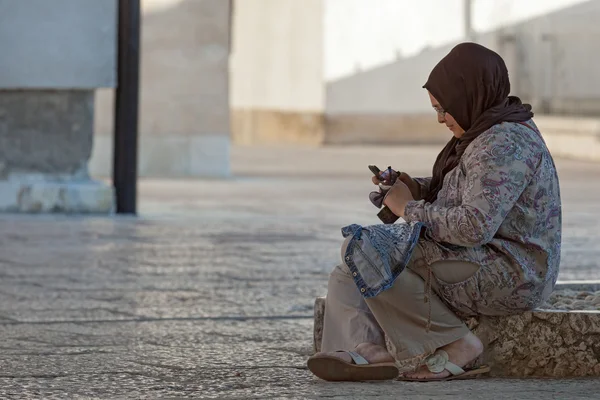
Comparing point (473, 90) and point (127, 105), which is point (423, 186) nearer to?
point (473, 90)

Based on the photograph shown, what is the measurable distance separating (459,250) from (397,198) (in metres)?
0.23

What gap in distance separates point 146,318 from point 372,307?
1487 mm

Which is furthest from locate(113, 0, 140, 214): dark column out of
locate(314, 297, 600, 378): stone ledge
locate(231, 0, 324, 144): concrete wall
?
locate(231, 0, 324, 144): concrete wall

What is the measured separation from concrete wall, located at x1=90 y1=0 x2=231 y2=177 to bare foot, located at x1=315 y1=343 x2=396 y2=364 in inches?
380

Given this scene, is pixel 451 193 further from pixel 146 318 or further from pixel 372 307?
pixel 146 318

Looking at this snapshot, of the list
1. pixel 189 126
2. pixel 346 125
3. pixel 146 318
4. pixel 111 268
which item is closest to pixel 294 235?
pixel 111 268

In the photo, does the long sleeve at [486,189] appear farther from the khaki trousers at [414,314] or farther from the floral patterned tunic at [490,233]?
the khaki trousers at [414,314]

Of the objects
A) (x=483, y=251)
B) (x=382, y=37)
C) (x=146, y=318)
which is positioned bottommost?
(x=146, y=318)

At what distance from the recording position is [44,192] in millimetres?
8914

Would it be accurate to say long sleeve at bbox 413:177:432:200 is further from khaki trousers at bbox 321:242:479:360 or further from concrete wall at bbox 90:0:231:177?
concrete wall at bbox 90:0:231:177

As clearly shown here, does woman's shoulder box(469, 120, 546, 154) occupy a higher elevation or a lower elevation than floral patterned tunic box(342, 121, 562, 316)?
higher

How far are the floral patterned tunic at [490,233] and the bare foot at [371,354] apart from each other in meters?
0.17

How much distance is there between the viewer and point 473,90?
349 cm

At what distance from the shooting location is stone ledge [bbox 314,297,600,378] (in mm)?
3586
